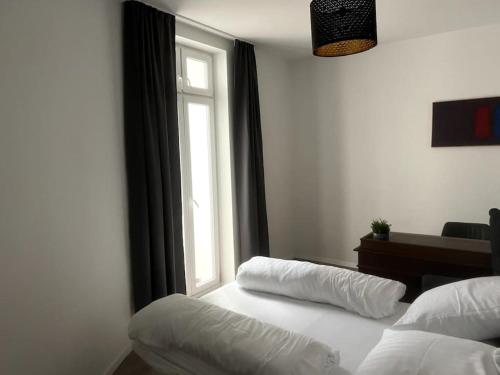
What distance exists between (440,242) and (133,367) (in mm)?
2213

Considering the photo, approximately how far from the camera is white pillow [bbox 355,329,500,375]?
1129 mm

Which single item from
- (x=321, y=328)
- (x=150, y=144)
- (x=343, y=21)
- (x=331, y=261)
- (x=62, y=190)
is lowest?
(x=331, y=261)

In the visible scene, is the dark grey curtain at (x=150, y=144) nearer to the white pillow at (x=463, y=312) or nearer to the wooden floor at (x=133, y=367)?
the wooden floor at (x=133, y=367)

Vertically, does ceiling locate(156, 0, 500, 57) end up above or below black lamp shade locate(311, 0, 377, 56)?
above

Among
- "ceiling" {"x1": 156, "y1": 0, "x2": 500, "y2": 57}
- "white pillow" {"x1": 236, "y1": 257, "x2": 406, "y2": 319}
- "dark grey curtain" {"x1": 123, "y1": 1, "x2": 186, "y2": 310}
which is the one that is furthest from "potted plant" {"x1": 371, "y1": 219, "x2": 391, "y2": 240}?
"ceiling" {"x1": 156, "y1": 0, "x2": 500, "y2": 57}

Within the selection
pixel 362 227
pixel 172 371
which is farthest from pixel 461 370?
pixel 362 227

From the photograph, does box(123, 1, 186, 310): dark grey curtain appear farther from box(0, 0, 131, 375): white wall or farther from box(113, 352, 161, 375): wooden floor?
box(113, 352, 161, 375): wooden floor

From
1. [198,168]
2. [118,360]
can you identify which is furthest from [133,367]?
[198,168]

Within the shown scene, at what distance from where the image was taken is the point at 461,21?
3.10 m

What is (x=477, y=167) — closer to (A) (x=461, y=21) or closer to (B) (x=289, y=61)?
(A) (x=461, y=21)

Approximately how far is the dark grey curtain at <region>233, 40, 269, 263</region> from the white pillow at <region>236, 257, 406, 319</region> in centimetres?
122

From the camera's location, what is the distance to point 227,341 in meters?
1.40

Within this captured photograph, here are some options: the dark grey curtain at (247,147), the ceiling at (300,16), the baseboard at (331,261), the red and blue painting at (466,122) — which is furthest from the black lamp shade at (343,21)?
the baseboard at (331,261)

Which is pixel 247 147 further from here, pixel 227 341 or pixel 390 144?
pixel 227 341
